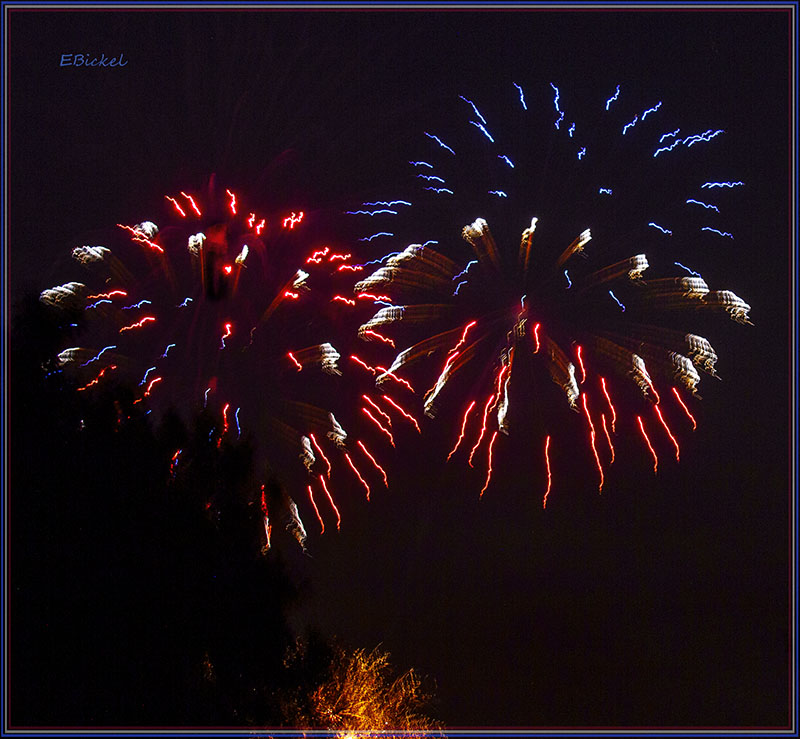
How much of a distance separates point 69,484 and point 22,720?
2.73 metres

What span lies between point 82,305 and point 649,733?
13.4m

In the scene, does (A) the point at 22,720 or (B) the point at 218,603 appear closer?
(A) the point at 22,720

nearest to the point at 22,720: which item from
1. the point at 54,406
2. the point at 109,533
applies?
the point at 109,533

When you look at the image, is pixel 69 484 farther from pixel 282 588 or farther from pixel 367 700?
pixel 367 700

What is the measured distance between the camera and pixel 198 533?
543 inches

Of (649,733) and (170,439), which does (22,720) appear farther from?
(649,733)

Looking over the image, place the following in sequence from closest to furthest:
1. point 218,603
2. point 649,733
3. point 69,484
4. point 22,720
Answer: point 22,720 < point 69,484 < point 218,603 < point 649,733

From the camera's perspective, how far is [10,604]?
1205cm

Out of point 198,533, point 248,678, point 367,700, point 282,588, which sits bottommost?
point 367,700

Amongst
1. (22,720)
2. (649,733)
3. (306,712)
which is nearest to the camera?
(22,720)

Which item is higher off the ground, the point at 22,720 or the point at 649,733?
the point at 22,720

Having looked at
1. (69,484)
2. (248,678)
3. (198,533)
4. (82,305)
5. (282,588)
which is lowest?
(248,678)

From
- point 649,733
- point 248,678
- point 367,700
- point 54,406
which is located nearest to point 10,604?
point 54,406

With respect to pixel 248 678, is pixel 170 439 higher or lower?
Answer: higher
